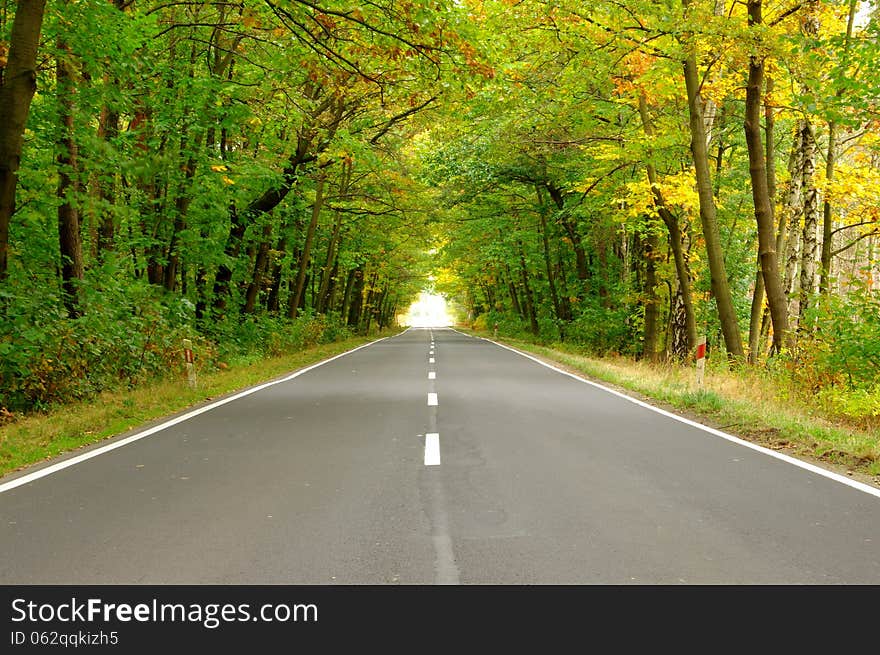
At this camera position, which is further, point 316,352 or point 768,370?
point 316,352

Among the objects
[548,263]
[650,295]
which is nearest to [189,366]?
[650,295]

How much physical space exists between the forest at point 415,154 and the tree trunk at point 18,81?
0.10 feet

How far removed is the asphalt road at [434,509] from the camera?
152 inches

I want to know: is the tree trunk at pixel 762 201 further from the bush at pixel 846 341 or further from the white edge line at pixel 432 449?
the white edge line at pixel 432 449

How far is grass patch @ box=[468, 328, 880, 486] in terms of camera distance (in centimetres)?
707

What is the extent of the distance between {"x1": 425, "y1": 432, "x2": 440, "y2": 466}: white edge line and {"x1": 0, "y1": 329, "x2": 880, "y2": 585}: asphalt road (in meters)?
0.04

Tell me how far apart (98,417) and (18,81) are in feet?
15.4

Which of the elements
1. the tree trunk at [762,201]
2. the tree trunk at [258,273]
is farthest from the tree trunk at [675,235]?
the tree trunk at [258,273]

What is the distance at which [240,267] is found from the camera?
22031mm

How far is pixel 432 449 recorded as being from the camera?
24.4 feet

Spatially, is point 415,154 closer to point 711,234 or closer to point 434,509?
point 711,234
